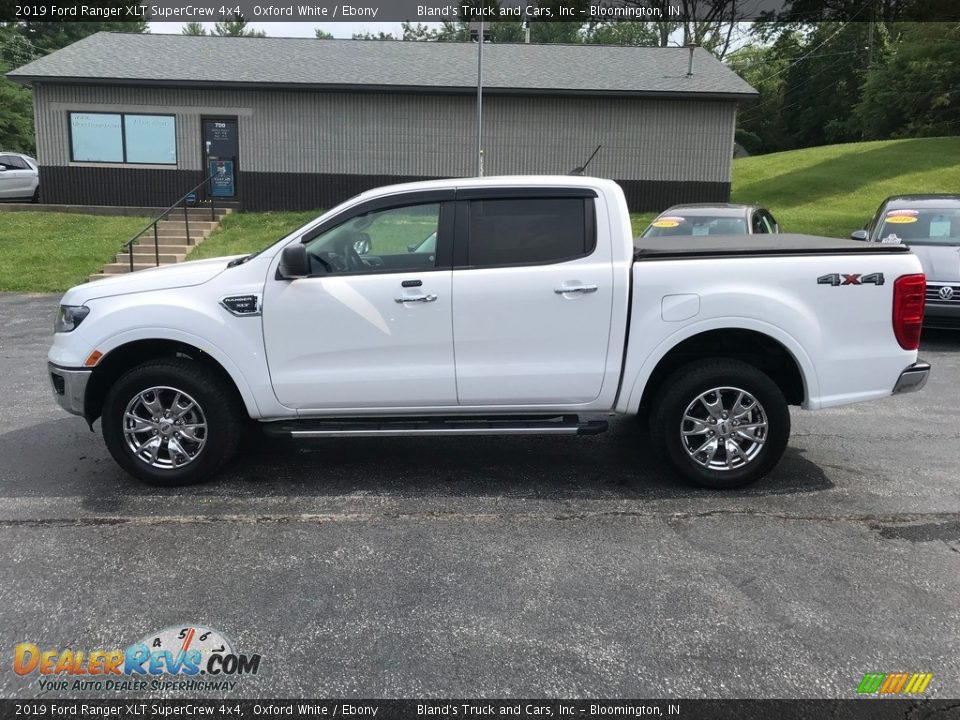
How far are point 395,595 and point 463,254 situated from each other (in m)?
2.25

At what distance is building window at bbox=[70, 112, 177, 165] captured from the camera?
72.4 feet

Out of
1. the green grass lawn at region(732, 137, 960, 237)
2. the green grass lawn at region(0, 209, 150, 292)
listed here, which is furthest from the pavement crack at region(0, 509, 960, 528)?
the green grass lawn at region(732, 137, 960, 237)

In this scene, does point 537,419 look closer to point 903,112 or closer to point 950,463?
point 950,463

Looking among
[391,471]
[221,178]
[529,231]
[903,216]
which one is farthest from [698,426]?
[221,178]

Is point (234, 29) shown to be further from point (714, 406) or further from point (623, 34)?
point (714, 406)

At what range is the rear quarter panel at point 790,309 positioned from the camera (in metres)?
A: 5.05

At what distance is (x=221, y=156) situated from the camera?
22.5m

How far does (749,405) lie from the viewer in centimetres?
518

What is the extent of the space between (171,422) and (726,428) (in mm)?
3538

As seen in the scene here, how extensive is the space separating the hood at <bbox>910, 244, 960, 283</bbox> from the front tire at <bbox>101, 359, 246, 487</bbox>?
855 centimetres

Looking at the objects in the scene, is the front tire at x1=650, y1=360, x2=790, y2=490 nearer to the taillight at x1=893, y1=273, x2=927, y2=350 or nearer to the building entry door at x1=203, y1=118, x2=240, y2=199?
the taillight at x1=893, y1=273, x2=927, y2=350

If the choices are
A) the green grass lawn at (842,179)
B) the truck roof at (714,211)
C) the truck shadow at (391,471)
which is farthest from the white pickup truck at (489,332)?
the green grass lawn at (842,179)

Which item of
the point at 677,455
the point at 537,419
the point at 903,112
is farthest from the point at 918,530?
the point at 903,112

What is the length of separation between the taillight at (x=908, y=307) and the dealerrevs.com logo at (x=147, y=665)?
4165 mm
